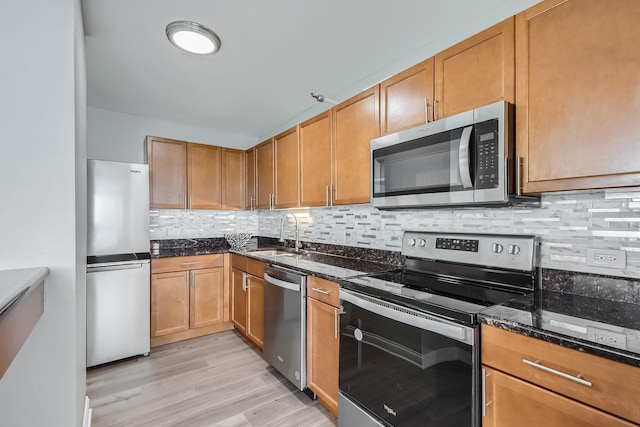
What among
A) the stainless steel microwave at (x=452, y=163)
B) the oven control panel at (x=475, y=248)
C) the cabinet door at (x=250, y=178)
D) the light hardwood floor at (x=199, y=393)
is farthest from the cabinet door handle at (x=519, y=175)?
the cabinet door at (x=250, y=178)

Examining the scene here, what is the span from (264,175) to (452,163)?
2.35 metres

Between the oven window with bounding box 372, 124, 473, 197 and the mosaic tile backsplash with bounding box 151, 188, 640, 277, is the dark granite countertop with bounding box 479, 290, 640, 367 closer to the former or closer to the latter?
the mosaic tile backsplash with bounding box 151, 188, 640, 277

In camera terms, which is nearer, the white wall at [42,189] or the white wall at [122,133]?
the white wall at [42,189]

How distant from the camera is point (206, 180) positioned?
370 centimetres

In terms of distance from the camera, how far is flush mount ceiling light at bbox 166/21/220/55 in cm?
185

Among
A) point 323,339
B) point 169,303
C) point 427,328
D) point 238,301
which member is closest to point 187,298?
point 169,303

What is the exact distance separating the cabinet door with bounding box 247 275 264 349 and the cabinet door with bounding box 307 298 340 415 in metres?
0.80

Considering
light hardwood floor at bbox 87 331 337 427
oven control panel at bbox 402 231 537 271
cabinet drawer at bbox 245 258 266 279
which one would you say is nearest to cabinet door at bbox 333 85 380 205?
oven control panel at bbox 402 231 537 271

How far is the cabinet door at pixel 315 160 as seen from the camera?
2461 mm

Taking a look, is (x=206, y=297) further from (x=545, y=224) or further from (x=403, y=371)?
(x=545, y=224)

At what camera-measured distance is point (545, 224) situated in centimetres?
150

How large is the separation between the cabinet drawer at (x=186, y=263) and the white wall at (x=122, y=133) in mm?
1321

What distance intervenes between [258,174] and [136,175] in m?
1.27

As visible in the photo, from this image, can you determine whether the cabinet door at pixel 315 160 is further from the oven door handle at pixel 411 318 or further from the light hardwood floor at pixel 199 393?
the light hardwood floor at pixel 199 393
